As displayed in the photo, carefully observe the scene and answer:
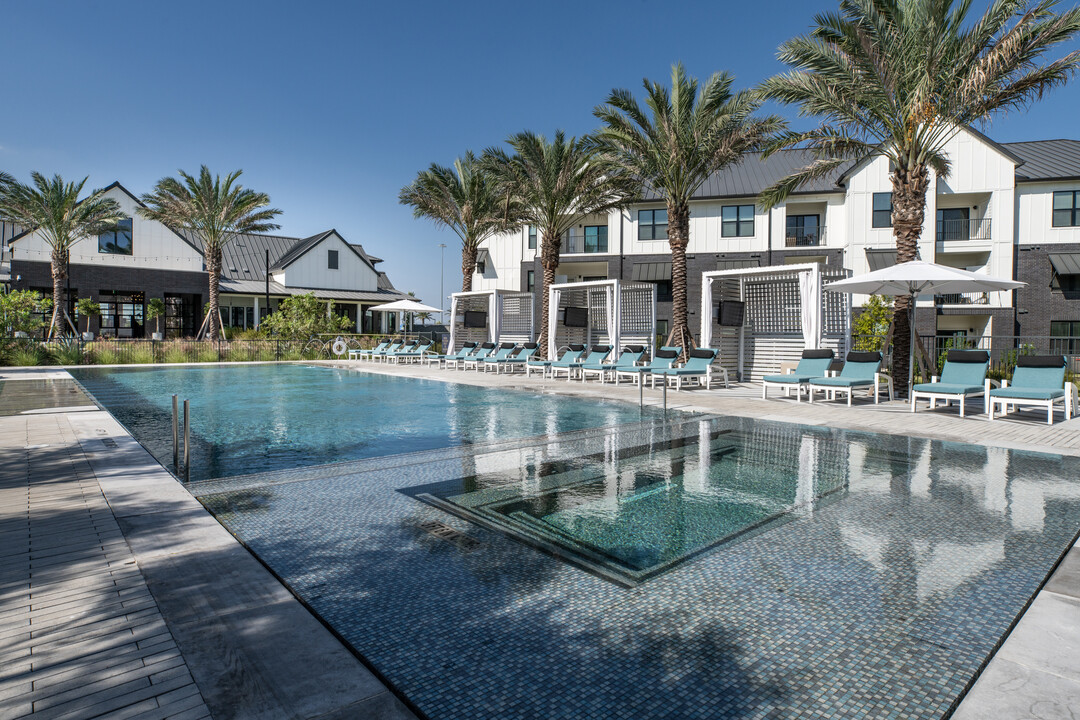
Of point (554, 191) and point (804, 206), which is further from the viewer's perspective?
point (804, 206)

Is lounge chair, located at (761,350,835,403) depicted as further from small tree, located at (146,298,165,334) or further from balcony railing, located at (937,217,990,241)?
small tree, located at (146,298,165,334)

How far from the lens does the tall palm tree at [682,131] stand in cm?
1727

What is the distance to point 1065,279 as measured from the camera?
26734 mm

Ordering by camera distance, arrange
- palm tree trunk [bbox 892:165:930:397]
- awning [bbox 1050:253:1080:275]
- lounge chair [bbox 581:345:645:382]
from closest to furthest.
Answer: palm tree trunk [bbox 892:165:930:397], lounge chair [bbox 581:345:645:382], awning [bbox 1050:253:1080:275]

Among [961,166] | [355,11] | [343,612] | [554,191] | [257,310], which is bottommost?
[343,612]

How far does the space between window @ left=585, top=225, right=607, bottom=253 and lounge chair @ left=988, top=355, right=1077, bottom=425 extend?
82.9ft

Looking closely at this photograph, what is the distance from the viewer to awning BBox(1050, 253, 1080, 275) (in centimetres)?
2598

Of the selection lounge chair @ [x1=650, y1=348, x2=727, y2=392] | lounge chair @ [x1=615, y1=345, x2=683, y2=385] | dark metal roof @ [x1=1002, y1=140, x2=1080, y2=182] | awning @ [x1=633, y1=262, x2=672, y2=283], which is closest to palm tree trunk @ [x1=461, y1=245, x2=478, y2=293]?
awning @ [x1=633, y1=262, x2=672, y2=283]

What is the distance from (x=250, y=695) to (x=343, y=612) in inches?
28.6

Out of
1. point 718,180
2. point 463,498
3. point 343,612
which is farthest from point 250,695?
point 718,180

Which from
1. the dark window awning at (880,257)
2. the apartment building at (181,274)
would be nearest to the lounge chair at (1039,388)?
the dark window awning at (880,257)

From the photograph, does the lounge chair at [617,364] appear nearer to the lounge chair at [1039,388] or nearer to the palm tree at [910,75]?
the palm tree at [910,75]

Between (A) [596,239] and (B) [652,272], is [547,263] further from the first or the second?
(A) [596,239]

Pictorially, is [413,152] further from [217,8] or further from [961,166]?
[961,166]
